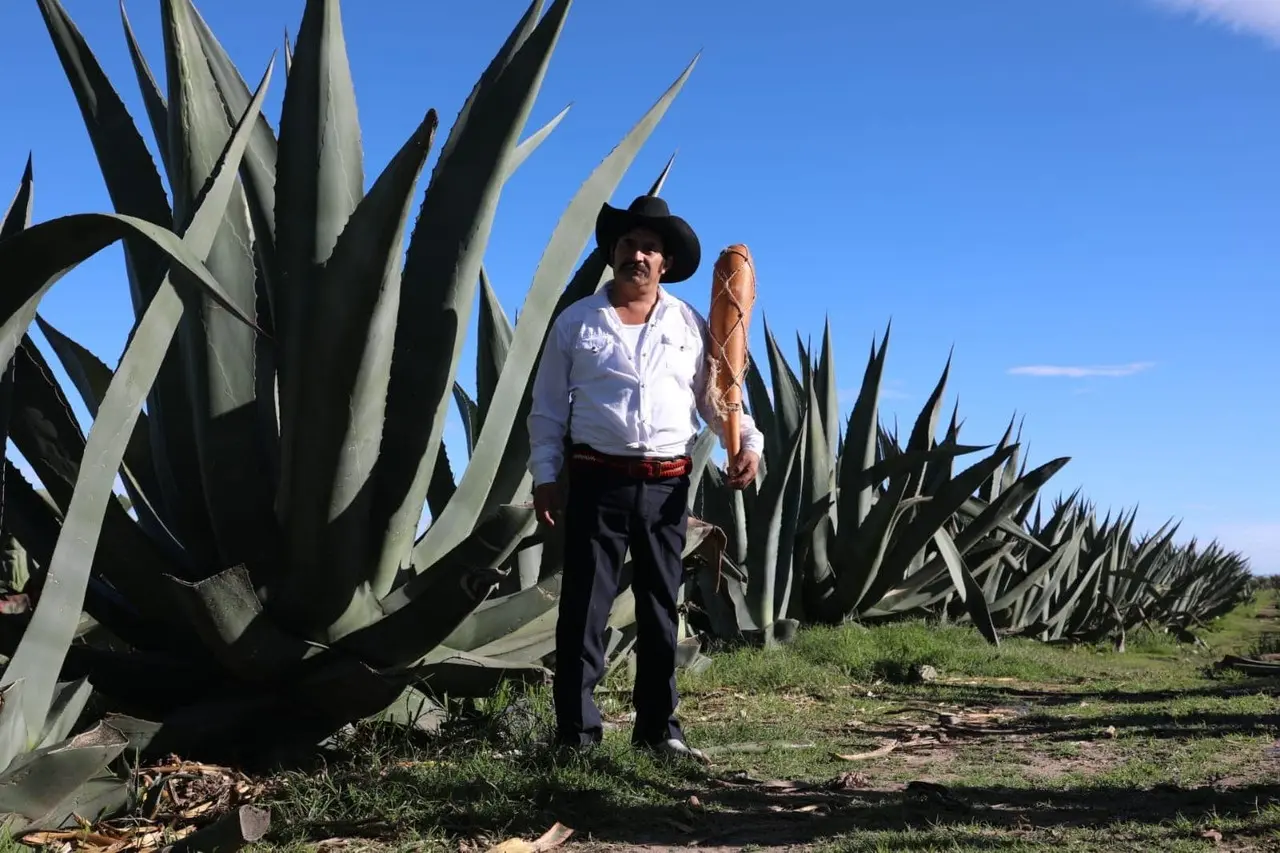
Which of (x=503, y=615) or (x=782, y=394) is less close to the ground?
(x=782, y=394)

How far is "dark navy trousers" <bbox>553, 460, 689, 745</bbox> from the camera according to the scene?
131 inches

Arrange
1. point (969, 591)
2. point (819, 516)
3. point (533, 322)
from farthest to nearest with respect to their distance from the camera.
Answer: point (819, 516) → point (969, 591) → point (533, 322)

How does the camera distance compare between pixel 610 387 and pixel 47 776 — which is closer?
pixel 47 776

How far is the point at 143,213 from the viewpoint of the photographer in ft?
10.2

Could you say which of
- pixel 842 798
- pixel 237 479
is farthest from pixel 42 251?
pixel 842 798

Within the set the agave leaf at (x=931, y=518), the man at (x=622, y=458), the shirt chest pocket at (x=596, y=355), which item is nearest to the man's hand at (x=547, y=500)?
the man at (x=622, y=458)

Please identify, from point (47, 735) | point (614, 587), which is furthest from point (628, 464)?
point (47, 735)

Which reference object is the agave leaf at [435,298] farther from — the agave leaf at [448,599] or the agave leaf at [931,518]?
the agave leaf at [931,518]

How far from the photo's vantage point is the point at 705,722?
4.30m

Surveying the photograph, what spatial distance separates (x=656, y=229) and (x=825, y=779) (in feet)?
5.33

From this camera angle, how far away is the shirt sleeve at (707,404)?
3580mm

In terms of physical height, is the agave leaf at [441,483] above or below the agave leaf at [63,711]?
above

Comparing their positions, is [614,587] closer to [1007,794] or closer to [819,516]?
[1007,794]

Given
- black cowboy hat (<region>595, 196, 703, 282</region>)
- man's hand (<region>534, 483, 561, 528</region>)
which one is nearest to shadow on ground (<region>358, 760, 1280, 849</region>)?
man's hand (<region>534, 483, 561, 528</region>)
